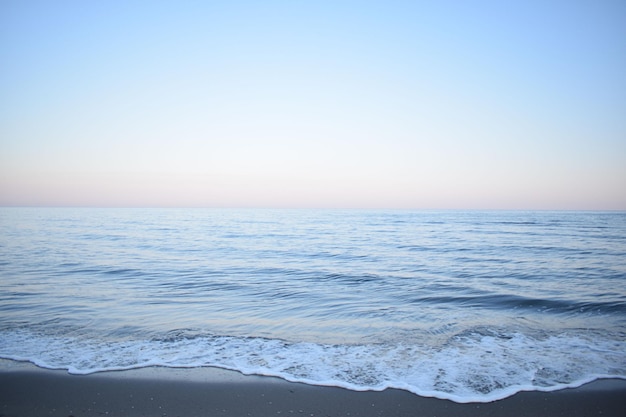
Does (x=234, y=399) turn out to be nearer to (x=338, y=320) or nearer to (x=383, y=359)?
(x=383, y=359)

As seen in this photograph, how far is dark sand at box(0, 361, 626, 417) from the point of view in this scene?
14.2 feet

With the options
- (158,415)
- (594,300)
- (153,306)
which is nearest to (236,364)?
(158,415)

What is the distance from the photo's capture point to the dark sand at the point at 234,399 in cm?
432

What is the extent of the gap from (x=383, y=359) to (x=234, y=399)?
2714mm

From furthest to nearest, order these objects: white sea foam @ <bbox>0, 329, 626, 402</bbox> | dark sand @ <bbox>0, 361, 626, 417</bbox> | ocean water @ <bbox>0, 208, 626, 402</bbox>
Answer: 1. ocean water @ <bbox>0, 208, 626, 402</bbox>
2. white sea foam @ <bbox>0, 329, 626, 402</bbox>
3. dark sand @ <bbox>0, 361, 626, 417</bbox>

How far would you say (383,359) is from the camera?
605cm

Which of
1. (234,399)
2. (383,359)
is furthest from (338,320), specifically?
(234,399)

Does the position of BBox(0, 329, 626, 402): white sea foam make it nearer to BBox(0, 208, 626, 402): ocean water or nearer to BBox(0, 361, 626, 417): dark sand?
BBox(0, 208, 626, 402): ocean water

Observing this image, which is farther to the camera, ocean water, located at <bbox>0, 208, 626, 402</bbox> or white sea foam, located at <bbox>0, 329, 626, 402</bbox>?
ocean water, located at <bbox>0, 208, 626, 402</bbox>

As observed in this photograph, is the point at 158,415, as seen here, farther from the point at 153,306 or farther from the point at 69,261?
the point at 69,261

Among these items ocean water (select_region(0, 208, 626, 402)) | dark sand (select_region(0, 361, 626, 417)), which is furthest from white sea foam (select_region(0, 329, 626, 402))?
dark sand (select_region(0, 361, 626, 417))

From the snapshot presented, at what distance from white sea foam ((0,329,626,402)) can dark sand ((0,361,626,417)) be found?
0.20 metres

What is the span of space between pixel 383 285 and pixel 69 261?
1605 cm

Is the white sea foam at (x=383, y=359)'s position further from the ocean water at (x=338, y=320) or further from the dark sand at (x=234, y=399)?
the dark sand at (x=234, y=399)
